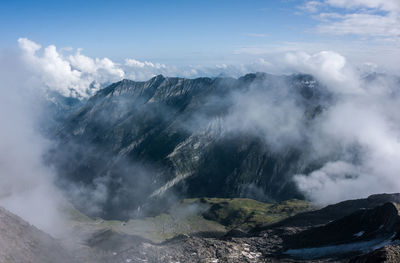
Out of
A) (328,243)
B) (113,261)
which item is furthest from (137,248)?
(328,243)

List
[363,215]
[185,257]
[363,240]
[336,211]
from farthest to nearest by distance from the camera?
[336,211] → [363,215] → [363,240] → [185,257]

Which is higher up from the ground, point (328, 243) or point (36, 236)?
point (36, 236)

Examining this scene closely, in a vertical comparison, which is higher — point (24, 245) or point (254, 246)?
point (24, 245)

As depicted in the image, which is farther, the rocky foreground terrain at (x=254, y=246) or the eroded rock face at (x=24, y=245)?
the rocky foreground terrain at (x=254, y=246)

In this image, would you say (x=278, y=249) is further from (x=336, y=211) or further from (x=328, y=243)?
(x=336, y=211)

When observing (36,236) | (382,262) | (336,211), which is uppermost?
(382,262)

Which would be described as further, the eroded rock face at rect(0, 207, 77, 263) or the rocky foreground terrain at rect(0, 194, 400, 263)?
the rocky foreground terrain at rect(0, 194, 400, 263)

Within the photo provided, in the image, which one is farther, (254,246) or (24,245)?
(254,246)

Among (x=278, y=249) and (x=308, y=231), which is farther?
(x=308, y=231)
